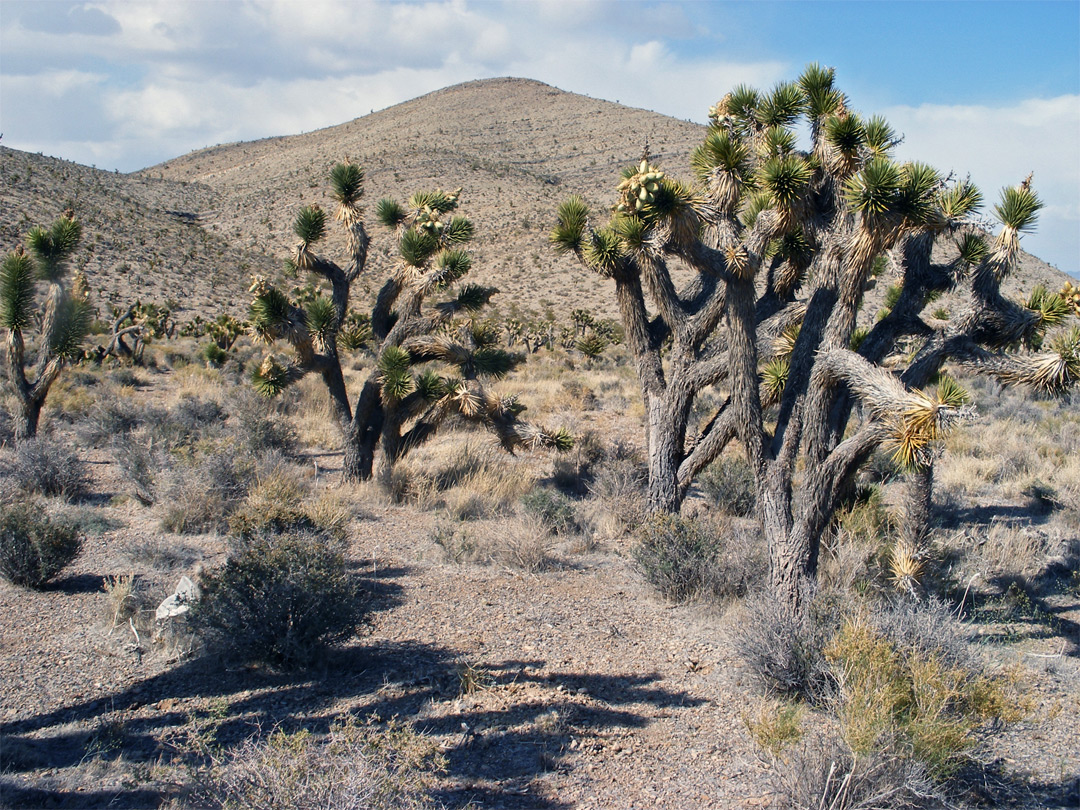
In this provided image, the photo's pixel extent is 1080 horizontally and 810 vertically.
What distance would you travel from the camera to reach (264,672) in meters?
5.44

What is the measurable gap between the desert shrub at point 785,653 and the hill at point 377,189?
1198 inches

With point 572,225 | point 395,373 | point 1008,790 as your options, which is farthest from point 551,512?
point 1008,790

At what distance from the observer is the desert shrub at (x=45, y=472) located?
945 cm

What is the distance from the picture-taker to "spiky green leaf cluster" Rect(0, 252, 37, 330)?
11414 mm

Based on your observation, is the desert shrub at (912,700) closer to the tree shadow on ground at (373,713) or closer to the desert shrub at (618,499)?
the tree shadow on ground at (373,713)

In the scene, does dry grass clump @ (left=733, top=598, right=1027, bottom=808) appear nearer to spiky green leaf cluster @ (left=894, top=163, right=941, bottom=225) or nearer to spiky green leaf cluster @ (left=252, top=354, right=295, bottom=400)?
spiky green leaf cluster @ (left=894, top=163, right=941, bottom=225)

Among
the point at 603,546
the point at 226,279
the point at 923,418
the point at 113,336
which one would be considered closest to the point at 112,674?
the point at 603,546

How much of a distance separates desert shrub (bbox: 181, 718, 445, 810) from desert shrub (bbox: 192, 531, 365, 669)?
1.33 m

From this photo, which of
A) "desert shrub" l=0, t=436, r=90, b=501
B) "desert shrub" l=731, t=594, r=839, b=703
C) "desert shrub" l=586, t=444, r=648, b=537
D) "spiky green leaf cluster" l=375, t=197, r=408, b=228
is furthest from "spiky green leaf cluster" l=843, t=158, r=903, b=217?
"desert shrub" l=0, t=436, r=90, b=501

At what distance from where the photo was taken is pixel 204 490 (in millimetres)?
8758

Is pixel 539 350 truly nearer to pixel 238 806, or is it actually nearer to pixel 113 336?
pixel 113 336

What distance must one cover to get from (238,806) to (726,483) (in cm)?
785

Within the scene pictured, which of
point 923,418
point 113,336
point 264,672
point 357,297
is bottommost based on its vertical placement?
point 264,672

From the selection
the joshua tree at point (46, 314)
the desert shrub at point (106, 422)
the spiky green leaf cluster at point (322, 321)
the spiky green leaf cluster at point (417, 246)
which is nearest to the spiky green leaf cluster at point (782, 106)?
the spiky green leaf cluster at point (417, 246)
